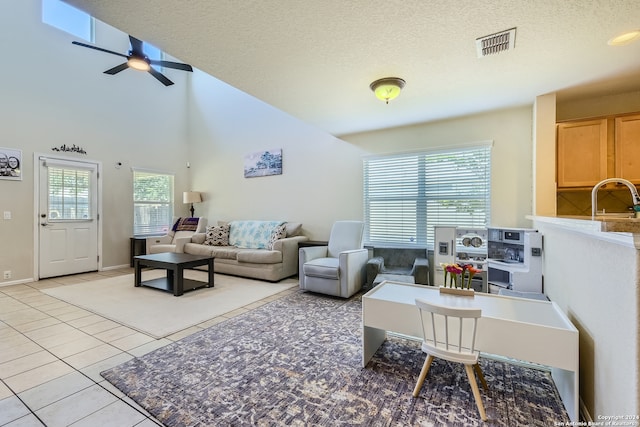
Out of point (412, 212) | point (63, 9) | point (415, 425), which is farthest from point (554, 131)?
point (63, 9)

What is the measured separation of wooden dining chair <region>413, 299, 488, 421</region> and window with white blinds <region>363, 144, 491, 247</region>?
2.50m

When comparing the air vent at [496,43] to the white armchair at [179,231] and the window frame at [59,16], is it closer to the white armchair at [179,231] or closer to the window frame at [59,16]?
the white armchair at [179,231]

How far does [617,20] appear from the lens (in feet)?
6.01

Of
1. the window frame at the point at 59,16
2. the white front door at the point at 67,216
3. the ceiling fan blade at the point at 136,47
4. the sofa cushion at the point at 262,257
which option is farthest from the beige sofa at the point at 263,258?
the window frame at the point at 59,16

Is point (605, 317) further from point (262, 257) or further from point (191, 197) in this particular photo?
point (191, 197)

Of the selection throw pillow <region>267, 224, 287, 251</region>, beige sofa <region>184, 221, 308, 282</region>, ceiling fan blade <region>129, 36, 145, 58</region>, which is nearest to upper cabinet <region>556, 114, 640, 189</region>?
beige sofa <region>184, 221, 308, 282</region>

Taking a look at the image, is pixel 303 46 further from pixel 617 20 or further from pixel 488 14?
pixel 617 20

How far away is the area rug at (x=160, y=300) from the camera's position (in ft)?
9.10

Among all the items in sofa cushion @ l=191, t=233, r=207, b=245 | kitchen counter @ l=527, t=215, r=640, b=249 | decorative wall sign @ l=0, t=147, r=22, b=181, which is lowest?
sofa cushion @ l=191, t=233, r=207, b=245

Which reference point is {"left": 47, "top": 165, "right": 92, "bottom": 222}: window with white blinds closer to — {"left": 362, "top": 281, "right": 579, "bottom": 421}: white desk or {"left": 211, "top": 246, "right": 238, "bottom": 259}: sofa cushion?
{"left": 211, "top": 246, "right": 238, "bottom": 259}: sofa cushion

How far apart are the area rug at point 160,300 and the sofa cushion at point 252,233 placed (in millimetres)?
810

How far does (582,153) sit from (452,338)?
2.81 m

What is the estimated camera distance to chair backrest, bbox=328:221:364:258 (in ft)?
13.7

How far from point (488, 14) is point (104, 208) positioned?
21.4 feet
